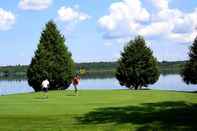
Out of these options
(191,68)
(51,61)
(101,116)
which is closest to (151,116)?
(101,116)

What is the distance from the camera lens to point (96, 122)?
24.6 metres

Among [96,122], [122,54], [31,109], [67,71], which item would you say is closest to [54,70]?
[67,71]

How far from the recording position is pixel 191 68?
244ft

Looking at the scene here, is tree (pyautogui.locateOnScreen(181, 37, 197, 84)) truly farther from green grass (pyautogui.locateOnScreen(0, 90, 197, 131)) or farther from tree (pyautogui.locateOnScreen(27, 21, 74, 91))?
green grass (pyautogui.locateOnScreen(0, 90, 197, 131))

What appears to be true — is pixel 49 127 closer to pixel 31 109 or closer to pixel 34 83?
pixel 31 109

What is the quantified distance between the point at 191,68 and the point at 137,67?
8550 mm

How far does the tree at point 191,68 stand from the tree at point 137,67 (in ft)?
17.9

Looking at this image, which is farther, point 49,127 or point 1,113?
point 1,113

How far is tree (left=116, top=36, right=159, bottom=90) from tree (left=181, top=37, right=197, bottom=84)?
17.9 feet

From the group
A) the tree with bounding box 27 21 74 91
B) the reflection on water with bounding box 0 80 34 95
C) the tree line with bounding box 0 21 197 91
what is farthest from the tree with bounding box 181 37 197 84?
the reflection on water with bounding box 0 80 34 95

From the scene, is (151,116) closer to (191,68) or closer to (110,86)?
(191,68)

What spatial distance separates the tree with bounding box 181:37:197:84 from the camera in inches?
2906

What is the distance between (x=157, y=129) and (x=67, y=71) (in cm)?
4659

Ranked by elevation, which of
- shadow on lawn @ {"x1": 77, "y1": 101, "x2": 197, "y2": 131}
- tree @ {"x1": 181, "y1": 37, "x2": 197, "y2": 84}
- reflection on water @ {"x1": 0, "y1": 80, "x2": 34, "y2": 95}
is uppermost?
tree @ {"x1": 181, "y1": 37, "x2": 197, "y2": 84}
